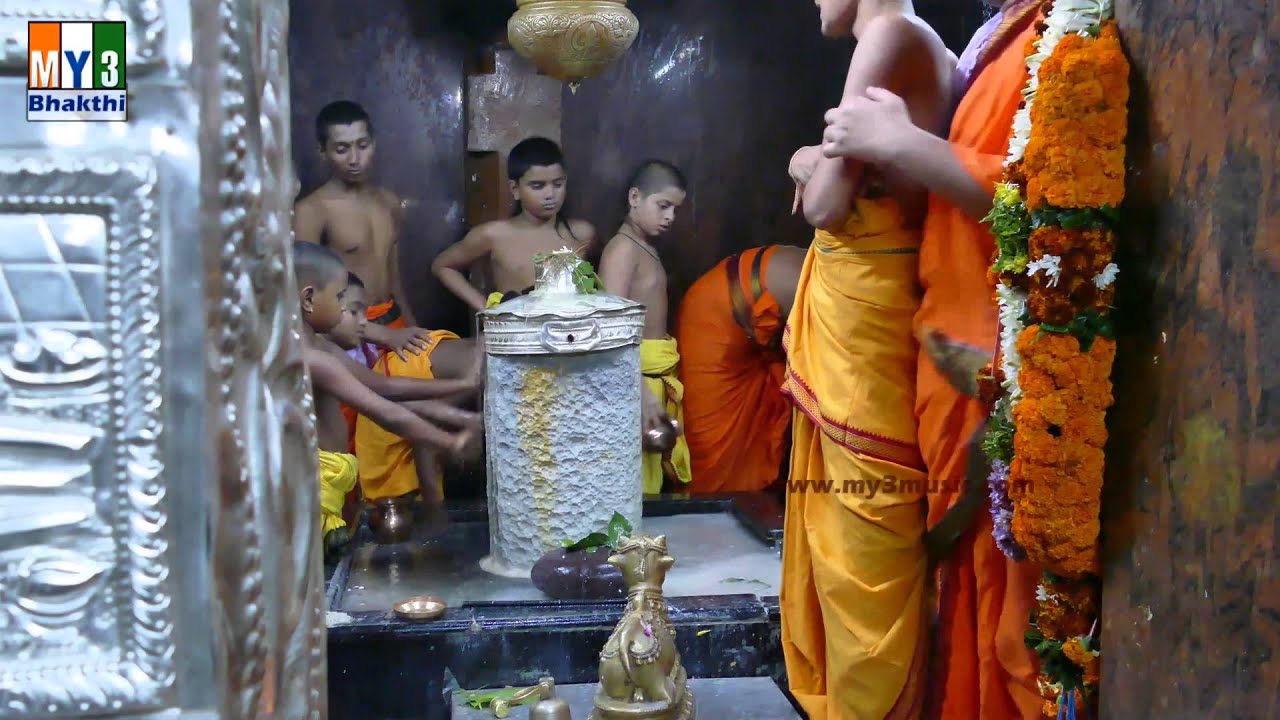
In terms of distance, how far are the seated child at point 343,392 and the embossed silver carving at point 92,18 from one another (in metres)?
2.96

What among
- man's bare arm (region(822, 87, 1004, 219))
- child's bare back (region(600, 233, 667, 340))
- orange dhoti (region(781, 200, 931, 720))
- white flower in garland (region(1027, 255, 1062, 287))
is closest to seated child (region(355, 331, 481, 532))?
child's bare back (region(600, 233, 667, 340))

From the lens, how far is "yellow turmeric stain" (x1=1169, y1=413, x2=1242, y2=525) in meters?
1.59

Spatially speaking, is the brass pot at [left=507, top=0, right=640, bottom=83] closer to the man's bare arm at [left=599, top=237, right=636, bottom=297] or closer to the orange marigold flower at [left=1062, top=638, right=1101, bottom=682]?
the man's bare arm at [left=599, top=237, right=636, bottom=297]

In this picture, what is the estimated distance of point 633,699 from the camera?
253 cm

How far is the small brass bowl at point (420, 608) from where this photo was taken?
3.15 meters

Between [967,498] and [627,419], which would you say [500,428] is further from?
[967,498]

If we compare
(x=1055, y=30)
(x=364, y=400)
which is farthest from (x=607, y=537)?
(x=1055, y=30)

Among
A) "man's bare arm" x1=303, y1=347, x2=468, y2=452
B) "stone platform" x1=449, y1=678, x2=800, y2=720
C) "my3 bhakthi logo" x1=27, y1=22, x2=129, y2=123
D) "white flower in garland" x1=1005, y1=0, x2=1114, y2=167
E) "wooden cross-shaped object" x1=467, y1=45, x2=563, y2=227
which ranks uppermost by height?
"wooden cross-shaped object" x1=467, y1=45, x2=563, y2=227

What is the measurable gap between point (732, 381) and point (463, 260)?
130 cm

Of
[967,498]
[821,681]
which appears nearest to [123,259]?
[967,498]

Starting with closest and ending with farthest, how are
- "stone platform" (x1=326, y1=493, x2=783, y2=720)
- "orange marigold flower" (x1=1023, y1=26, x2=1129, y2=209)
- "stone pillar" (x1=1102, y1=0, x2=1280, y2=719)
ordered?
1. "stone pillar" (x1=1102, y1=0, x2=1280, y2=719)
2. "orange marigold flower" (x1=1023, y1=26, x2=1129, y2=209)
3. "stone platform" (x1=326, y1=493, x2=783, y2=720)

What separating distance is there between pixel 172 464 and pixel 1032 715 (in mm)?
1657

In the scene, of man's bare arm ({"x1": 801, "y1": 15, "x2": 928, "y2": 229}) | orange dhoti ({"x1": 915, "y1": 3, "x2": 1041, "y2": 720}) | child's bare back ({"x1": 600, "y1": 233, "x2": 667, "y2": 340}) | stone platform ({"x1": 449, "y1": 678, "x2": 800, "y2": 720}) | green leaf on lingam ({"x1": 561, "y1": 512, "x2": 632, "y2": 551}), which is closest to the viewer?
orange dhoti ({"x1": 915, "y1": 3, "x2": 1041, "y2": 720})

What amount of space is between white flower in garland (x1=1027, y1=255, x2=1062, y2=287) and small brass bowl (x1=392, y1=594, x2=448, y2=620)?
6.10 ft
